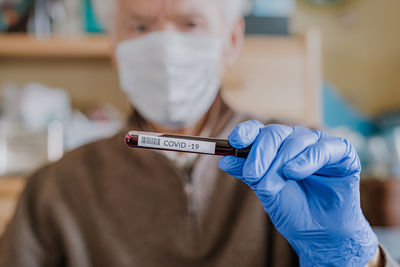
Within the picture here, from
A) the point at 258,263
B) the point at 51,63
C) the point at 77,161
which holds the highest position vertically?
the point at 51,63

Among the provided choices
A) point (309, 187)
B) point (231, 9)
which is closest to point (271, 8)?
point (231, 9)

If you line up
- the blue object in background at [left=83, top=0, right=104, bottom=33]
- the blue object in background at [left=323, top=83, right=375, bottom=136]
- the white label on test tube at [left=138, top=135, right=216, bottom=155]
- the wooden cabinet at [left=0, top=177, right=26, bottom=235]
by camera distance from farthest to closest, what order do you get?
1. the blue object in background at [left=323, top=83, right=375, bottom=136]
2. the blue object in background at [left=83, top=0, right=104, bottom=33]
3. the wooden cabinet at [left=0, top=177, right=26, bottom=235]
4. the white label on test tube at [left=138, top=135, right=216, bottom=155]

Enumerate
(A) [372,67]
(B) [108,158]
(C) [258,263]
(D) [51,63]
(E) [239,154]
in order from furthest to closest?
(A) [372,67] < (D) [51,63] < (B) [108,158] < (C) [258,263] < (E) [239,154]

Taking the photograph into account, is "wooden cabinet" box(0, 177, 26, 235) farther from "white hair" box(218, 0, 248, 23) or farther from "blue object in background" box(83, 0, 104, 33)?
"white hair" box(218, 0, 248, 23)

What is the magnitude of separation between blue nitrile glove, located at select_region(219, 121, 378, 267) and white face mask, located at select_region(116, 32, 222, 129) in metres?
0.39

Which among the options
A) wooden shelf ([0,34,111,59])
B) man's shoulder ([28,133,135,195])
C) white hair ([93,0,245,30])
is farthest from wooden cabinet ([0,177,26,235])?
white hair ([93,0,245,30])

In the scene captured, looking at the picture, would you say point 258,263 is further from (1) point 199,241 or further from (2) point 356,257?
(2) point 356,257

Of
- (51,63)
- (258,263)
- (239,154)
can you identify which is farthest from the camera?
(51,63)

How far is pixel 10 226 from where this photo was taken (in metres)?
0.91

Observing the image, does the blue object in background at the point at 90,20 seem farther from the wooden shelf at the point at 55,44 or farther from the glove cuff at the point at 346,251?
the glove cuff at the point at 346,251

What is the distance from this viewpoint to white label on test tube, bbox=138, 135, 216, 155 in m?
0.45

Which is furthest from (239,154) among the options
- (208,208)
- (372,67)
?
(372,67)

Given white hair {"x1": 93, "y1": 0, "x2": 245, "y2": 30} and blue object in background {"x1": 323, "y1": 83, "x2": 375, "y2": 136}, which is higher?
white hair {"x1": 93, "y1": 0, "x2": 245, "y2": 30}

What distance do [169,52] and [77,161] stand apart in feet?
1.26
